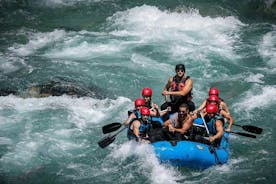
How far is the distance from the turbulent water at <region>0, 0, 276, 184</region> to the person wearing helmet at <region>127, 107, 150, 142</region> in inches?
10.4

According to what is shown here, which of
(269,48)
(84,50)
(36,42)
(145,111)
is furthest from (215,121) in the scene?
(36,42)

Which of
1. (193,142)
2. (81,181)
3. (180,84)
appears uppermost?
(180,84)

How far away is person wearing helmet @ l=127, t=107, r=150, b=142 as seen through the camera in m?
8.98

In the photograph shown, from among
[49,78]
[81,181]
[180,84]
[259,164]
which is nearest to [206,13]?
[49,78]

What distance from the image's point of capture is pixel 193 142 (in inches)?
344

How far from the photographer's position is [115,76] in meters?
13.6

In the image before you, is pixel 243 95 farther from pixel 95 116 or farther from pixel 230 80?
pixel 95 116

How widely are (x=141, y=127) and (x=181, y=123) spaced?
83cm

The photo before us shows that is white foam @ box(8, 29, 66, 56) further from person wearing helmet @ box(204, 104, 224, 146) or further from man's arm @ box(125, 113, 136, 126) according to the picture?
person wearing helmet @ box(204, 104, 224, 146)

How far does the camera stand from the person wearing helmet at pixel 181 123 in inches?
347

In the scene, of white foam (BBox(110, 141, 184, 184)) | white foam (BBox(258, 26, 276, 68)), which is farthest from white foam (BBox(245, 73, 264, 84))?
white foam (BBox(110, 141, 184, 184))

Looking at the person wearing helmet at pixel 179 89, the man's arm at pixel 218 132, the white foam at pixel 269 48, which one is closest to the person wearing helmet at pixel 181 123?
the man's arm at pixel 218 132

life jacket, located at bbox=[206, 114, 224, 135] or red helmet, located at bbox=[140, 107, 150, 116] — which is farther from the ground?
red helmet, located at bbox=[140, 107, 150, 116]

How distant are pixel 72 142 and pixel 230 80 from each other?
5.34m
